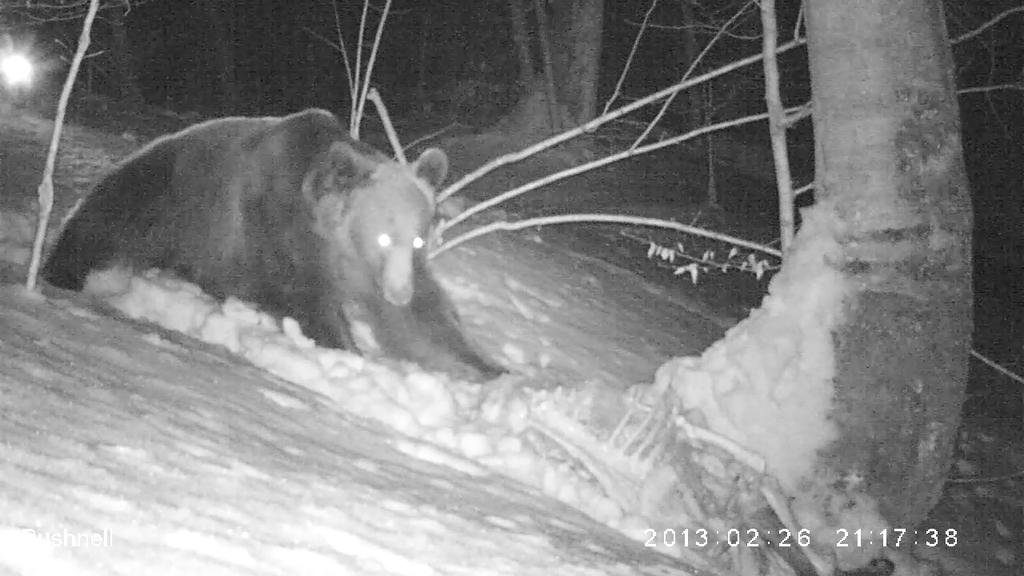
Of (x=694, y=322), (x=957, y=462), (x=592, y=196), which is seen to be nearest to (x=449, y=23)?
(x=592, y=196)

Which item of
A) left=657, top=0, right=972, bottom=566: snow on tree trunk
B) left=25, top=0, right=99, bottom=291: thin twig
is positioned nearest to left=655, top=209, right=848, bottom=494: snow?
left=657, top=0, right=972, bottom=566: snow on tree trunk

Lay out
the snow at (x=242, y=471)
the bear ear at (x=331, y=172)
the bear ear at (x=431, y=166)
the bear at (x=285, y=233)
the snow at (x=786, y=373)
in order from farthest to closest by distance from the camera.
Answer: the bear ear at (x=431, y=166)
the bear ear at (x=331, y=172)
the bear at (x=285, y=233)
the snow at (x=786, y=373)
the snow at (x=242, y=471)

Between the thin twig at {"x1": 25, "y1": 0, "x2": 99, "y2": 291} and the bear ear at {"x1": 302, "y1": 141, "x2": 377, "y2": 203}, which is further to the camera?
the bear ear at {"x1": 302, "y1": 141, "x2": 377, "y2": 203}

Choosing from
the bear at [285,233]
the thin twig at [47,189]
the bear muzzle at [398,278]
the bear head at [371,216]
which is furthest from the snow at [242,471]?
the bear head at [371,216]

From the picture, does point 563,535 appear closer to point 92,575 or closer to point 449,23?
point 92,575

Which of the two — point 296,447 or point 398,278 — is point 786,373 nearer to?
point 296,447

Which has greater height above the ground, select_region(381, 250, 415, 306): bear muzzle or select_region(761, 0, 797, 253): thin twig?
select_region(761, 0, 797, 253): thin twig

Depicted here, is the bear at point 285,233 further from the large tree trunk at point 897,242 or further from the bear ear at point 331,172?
the large tree trunk at point 897,242

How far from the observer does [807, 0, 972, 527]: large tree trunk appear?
3.38 m

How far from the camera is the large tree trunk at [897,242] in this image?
3375mm

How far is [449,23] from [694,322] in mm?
16280

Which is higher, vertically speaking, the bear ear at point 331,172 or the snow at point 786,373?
the bear ear at point 331,172

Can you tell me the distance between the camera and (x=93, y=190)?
15.6 feet

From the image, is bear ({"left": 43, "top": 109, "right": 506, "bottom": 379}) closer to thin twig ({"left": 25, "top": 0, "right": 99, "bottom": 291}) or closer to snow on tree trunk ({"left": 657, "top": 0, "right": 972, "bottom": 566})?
thin twig ({"left": 25, "top": 0, "right": 99, "bottom": 291})
